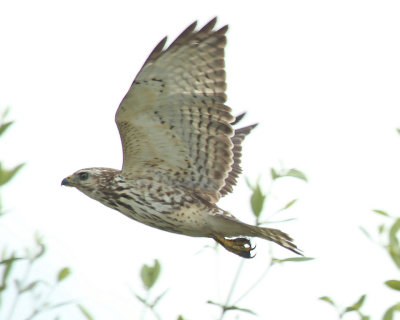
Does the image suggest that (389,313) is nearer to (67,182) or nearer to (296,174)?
(296,174)

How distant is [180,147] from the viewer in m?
6.18

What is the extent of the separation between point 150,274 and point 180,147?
2949mm

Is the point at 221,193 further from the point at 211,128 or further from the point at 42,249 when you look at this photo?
the point at 42,249

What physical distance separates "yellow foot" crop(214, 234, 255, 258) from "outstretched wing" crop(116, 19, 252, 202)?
43 centimetres

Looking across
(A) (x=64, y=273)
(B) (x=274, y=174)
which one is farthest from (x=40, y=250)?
(B) (x=274, y=174)

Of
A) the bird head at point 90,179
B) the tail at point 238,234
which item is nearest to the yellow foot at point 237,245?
the tail at point 238,234

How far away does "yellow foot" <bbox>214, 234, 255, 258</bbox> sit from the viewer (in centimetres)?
596

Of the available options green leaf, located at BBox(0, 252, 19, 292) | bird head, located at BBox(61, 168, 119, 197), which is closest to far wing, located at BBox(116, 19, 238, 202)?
bird head, located at BBox(61, 168, 119, 197)

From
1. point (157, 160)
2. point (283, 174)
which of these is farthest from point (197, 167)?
point (283, 174)

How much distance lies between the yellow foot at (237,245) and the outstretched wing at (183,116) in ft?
1.42

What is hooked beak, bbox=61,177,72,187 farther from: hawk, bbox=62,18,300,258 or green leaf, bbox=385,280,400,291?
green leaf, bbox=385,280,400,291

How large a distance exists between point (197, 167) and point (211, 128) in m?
0.40

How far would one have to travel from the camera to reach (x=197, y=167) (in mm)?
6328

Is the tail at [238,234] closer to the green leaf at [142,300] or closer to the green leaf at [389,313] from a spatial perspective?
the green leaf at [142,300]
